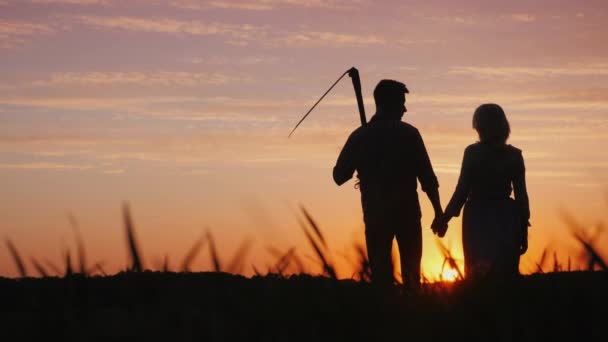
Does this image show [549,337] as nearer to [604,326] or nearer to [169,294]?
[604,326]

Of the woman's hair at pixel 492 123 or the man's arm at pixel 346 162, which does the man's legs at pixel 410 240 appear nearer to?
the man's arm at pixel 346 162

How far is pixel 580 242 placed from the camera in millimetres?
3293

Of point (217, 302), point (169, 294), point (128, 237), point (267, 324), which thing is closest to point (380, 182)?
point (169, 294)

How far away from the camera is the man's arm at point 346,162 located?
313 inches

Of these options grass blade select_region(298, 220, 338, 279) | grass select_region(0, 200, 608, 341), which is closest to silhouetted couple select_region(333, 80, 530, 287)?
grass select_region(0, 200, 608, 341)

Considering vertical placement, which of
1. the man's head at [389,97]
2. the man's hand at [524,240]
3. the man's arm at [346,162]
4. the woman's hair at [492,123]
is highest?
the man's head at [389,97]

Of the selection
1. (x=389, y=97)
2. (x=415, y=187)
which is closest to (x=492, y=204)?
(x=415, y=187)

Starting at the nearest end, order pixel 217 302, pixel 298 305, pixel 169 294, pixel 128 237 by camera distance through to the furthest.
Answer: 1. pixel 128 237
2. pixel 298 305
3. pixel 217 302
4. pixel 169 294

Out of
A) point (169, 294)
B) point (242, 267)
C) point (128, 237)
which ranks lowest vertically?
point (169, 294)

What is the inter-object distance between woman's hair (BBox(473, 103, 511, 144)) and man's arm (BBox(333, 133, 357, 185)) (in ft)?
3.46

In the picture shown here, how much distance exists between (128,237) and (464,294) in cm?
147

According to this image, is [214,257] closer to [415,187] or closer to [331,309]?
[331,309]

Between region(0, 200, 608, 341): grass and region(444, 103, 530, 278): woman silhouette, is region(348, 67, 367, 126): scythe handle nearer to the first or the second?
region(444, 103, 530, 278): woman silhouette

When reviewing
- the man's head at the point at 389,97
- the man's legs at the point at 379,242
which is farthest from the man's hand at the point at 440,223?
the man's head at the point at 389,97
